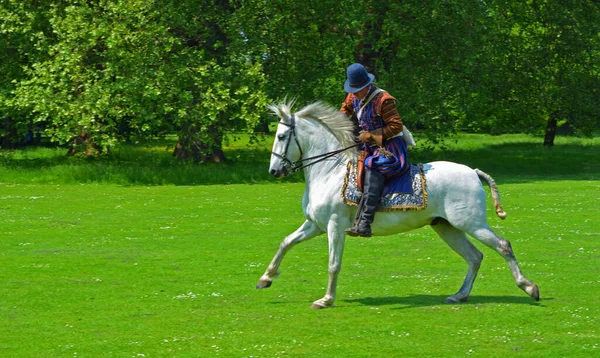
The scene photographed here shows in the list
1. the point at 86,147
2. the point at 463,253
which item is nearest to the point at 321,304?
the point at 463,253

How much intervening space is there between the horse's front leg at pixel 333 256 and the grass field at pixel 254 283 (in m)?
0.23

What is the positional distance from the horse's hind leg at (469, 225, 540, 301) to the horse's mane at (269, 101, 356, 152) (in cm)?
226

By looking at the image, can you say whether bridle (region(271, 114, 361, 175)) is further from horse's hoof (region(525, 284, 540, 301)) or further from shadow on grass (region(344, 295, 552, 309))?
horse's hoof (region(525, 284, 540, 301))

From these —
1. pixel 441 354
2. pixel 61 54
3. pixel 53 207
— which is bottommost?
pixel 53 207

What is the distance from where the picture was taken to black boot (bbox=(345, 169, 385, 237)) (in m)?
13.8

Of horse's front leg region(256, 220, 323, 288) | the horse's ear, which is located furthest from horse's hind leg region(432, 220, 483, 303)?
the horse's ear

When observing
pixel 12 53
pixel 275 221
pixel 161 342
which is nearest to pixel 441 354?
pixel 161 342

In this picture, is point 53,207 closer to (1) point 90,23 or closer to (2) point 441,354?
(1) point 90,23

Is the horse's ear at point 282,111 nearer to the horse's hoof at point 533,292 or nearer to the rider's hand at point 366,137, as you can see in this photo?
the rider's hand at point 366,137

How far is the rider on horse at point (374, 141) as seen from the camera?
1380cm

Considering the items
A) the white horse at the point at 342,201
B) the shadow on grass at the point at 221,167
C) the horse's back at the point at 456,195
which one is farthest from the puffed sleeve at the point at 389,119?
the shadow on grass at the point at 221,167

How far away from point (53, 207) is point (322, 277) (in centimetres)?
1477

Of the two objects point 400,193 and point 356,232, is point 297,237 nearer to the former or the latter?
point 356,232

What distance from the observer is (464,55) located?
141 feet
